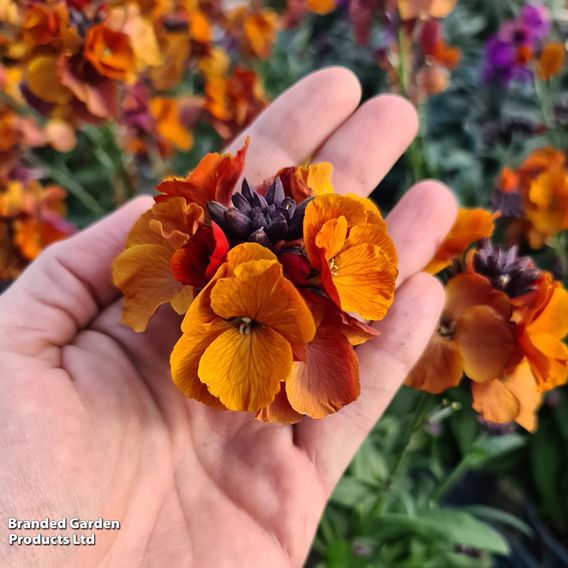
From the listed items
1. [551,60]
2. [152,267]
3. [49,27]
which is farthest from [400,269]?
[551,60]

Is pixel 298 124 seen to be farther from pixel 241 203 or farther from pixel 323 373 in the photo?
Answer: pixel 323 373

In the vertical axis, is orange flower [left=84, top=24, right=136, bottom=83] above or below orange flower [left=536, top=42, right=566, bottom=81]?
below

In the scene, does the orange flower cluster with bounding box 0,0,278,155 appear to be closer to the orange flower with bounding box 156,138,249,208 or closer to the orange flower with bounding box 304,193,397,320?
the orange flower with bounding box 156,138,249,208

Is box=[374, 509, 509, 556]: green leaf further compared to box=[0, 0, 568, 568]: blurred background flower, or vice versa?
box=[374, 509, 509, 556]: green leaf

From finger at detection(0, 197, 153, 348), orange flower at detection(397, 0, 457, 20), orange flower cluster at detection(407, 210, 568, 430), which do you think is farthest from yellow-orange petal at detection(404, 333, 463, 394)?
orange flower at detection(397, 0, 457, 20)

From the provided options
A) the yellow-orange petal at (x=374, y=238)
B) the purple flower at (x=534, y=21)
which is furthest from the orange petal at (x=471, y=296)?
the purple flower at (x=534, y=21)

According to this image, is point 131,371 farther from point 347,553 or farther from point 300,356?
point 347,553

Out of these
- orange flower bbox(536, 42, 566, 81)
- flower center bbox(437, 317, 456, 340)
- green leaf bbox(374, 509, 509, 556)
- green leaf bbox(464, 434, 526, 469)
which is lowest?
green leaf bbox(374, 509, 509, 556)
